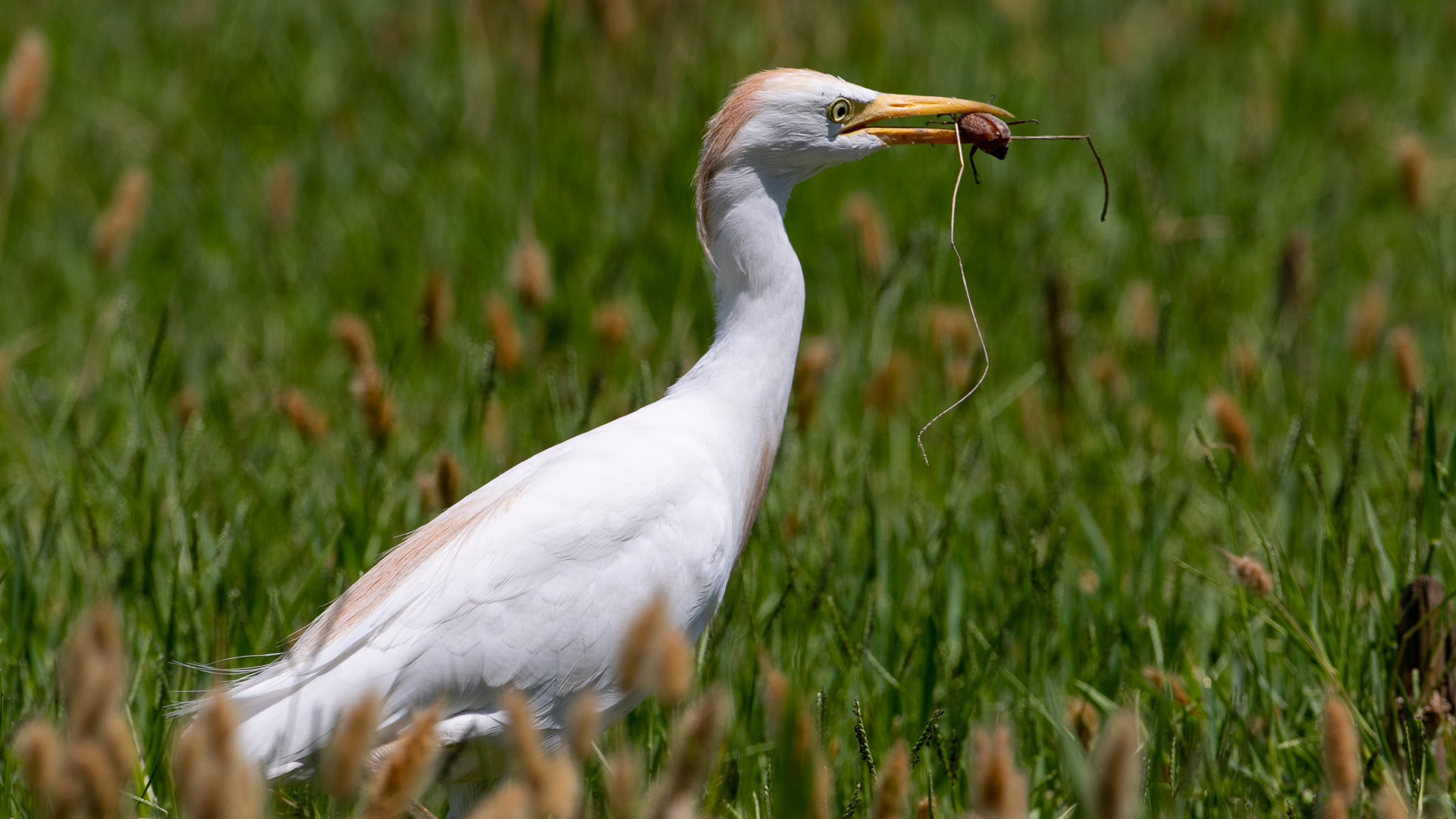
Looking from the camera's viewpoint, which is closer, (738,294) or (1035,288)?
(738,294)

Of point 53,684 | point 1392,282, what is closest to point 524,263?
point 53,684

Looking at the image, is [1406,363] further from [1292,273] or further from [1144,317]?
[1292,273]

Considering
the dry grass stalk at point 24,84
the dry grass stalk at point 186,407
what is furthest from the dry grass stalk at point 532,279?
the dry grass stalk at point 24,84

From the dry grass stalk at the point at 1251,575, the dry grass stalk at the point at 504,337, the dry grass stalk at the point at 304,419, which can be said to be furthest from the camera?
the dry grass stalk at the point at 504,337

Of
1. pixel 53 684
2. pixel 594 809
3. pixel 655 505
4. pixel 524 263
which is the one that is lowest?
pixel 594 809

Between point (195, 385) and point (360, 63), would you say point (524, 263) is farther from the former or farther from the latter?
point (360, 63)

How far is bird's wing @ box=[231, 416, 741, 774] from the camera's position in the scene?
2373 millimetres

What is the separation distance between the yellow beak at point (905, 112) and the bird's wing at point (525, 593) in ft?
2.74

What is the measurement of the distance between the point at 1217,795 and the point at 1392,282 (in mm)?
3476

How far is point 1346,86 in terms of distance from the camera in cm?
670

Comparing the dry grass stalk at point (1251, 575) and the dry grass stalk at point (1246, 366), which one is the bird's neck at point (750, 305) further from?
the dry grass stalk at point (1246, 366)

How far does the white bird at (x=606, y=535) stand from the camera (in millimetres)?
2375

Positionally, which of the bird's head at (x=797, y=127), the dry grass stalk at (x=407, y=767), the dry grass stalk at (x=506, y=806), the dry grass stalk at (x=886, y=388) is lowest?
the dry grass stalk at (x=886, y=388)

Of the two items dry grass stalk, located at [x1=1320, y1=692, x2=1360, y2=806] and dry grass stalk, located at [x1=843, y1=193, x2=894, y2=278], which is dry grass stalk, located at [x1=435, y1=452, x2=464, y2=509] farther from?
dry grass stalk, located at [x1=1320, y1=692, x2=1360, y2=806]
